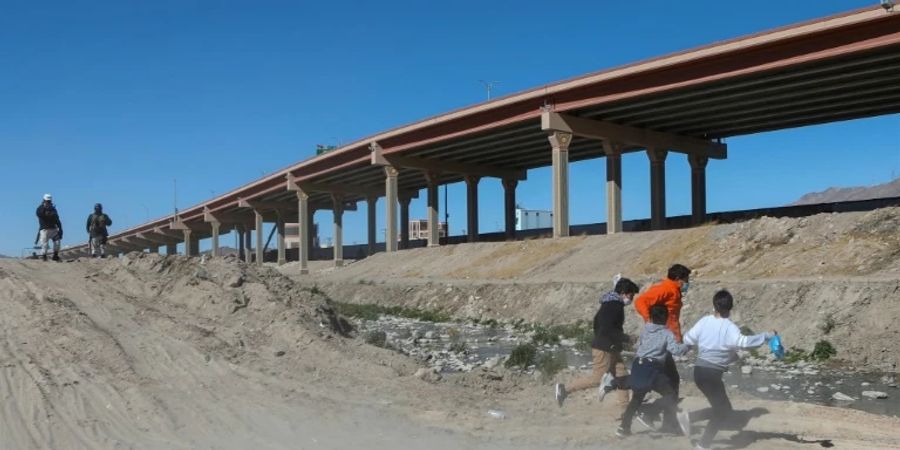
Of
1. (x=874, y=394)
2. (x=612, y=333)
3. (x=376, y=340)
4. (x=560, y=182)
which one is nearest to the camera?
(x=612, y=333)

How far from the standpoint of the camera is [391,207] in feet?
177

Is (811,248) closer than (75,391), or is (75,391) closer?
(75,391)

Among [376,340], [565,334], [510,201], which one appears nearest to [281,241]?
[510,201]

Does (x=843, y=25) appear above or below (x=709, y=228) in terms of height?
above

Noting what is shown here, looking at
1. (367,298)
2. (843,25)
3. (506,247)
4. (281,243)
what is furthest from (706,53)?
(281,243)

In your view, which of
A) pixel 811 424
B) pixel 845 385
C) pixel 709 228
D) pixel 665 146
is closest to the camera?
pixel 811 424

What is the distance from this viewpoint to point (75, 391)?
970cm

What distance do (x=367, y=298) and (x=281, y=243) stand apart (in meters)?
45.1

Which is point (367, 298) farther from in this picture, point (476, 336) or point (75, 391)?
point (75, 391)

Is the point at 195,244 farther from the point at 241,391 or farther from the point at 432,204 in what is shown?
the point at 241,391

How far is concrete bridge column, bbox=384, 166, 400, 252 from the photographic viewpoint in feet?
173

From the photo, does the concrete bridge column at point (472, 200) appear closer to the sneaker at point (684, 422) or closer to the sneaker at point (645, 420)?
the sneaker at point (645, 420)

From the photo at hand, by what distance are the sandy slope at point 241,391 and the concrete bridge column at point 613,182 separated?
28336 millimetres

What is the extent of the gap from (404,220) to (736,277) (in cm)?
4541
